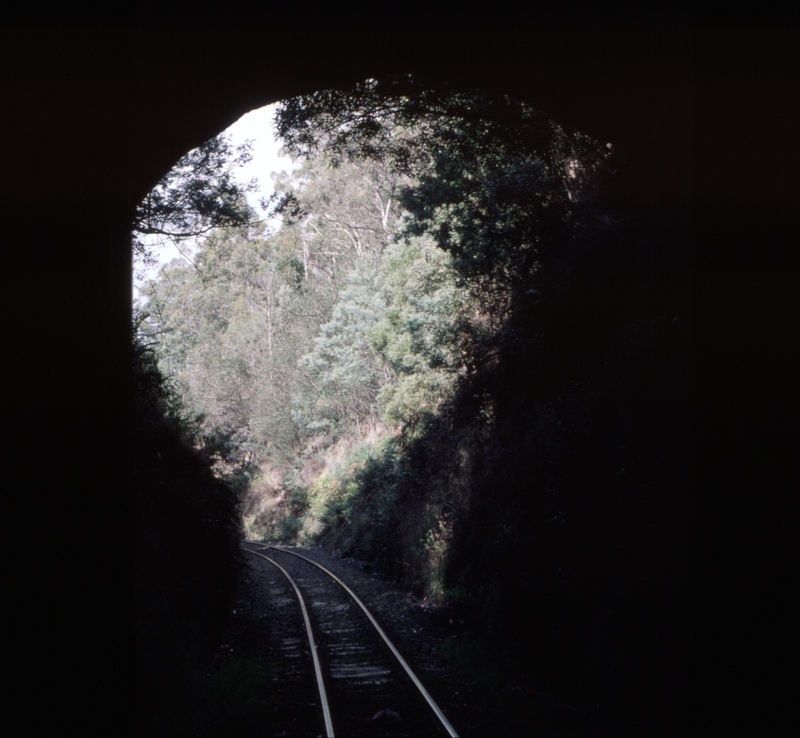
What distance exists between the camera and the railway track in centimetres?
659

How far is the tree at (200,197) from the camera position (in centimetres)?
1282

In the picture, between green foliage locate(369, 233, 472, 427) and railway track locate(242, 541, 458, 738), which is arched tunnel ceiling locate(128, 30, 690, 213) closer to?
railway track locate(242, 541, 458, 738)

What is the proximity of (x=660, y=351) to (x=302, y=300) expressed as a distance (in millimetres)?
34010

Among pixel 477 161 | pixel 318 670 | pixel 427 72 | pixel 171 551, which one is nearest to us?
pixel 427 72

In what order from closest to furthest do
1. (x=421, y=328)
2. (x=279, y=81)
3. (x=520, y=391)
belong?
(x=279, y=81) < (x=520, y=391) < (x=421, y=328)

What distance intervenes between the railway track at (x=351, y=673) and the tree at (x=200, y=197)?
306 inches

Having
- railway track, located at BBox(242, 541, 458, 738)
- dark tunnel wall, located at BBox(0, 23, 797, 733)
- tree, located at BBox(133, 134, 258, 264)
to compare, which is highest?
tree, located at BBox(133, 134, 258, 264)

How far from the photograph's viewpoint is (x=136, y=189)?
23.0 ft

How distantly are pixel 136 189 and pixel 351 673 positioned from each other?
6313 millimetres

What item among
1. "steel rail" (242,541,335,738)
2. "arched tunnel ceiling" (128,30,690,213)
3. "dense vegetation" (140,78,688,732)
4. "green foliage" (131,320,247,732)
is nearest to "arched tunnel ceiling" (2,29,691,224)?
"arched tunnel ceiling" (128,30,690,213)

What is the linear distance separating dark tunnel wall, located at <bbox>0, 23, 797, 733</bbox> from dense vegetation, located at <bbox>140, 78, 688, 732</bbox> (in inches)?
40.5

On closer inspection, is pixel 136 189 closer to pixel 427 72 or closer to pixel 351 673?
pixel 427 72

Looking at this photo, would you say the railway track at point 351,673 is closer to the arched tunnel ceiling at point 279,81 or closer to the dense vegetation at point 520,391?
the dense vegetation at point 520,391

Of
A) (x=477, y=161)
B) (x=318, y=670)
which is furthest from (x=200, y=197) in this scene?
(x=318, y=670)
